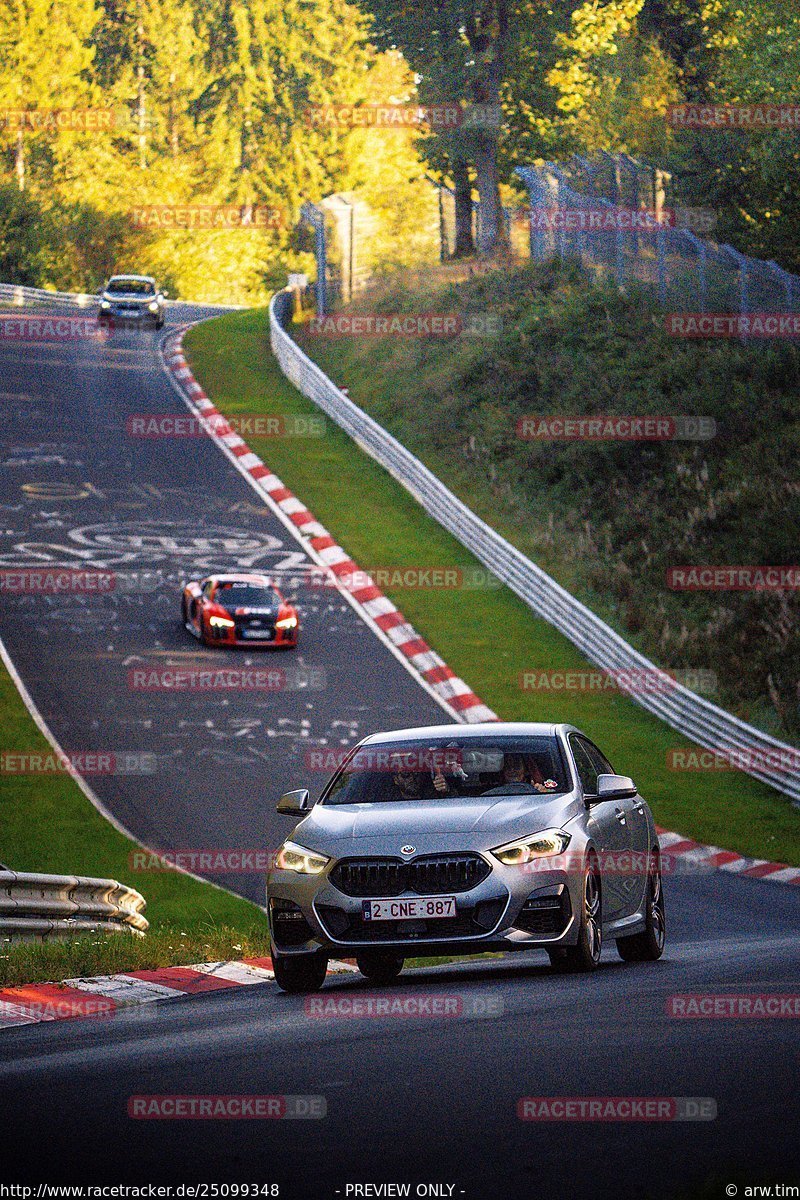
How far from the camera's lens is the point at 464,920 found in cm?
1020

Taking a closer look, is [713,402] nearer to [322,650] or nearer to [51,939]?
[322,650]

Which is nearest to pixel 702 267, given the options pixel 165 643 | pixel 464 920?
pixel 165 643

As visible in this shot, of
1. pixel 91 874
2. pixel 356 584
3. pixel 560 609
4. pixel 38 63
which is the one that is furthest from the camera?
pixel 38 63

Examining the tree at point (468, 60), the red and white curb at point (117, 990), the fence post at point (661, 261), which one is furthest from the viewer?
the tree at point (468, 60)

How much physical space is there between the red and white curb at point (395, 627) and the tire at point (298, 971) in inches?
385

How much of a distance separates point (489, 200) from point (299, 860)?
50646mm

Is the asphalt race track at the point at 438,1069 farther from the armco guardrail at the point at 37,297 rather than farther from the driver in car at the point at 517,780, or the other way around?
the armco guardrail at the point at 37,297

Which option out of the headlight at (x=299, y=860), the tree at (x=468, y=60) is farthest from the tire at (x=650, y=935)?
the tree at (x=468, y=60)

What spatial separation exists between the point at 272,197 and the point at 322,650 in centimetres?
9766

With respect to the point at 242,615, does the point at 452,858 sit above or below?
above

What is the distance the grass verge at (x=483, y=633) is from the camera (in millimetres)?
22859

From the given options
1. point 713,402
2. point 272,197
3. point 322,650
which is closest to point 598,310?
point 713,402

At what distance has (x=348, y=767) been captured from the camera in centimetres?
1155

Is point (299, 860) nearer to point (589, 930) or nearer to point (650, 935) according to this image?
point (589, 930)
